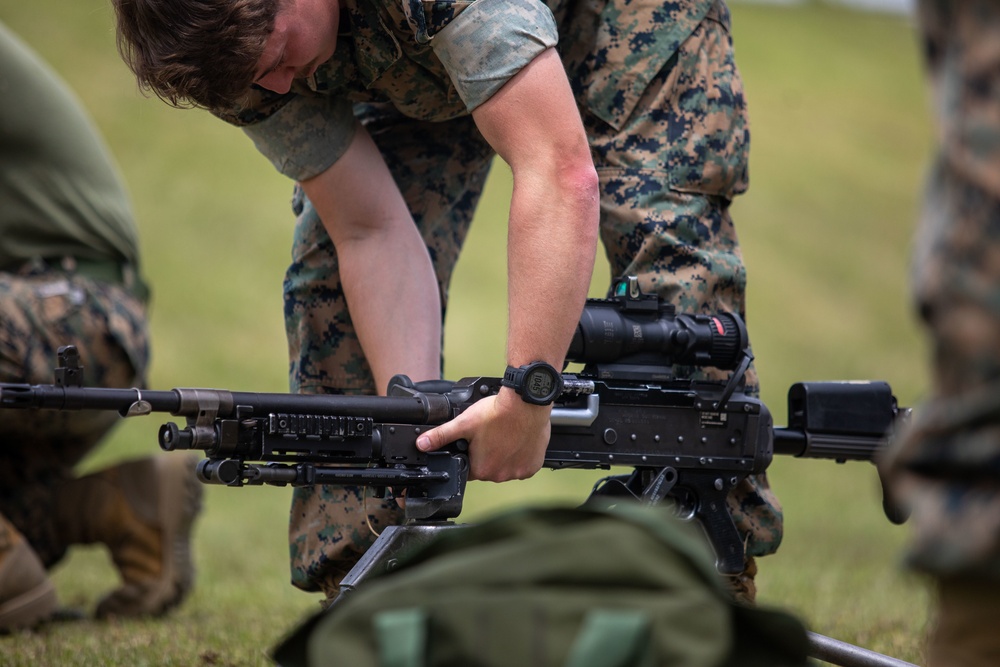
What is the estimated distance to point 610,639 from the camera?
1.27m

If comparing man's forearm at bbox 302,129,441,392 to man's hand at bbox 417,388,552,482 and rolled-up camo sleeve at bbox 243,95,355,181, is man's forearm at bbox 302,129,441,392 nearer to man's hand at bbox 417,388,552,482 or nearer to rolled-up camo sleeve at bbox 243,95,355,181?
rolled-up camo sleeve at bbox 243,95,355,181

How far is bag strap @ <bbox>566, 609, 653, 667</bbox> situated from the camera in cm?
127

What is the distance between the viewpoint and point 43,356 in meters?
3.78

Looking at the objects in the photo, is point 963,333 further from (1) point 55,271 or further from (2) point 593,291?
(2) point 593,291

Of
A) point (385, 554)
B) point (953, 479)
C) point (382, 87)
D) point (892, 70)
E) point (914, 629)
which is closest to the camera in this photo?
point (953, 479)

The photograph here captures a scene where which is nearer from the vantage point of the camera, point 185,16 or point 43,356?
point 185,16

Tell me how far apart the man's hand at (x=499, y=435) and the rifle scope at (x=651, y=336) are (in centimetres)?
27

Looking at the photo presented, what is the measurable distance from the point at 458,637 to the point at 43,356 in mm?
2812

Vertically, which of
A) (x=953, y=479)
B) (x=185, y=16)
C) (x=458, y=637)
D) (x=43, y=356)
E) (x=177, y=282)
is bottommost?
(x=177, y=282)

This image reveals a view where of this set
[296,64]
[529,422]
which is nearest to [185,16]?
[296,64]

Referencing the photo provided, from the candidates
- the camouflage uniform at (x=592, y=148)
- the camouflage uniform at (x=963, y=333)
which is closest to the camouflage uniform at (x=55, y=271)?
the camouflage uniform at (x=592, y=148)

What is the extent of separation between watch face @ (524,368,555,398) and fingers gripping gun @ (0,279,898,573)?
19cm

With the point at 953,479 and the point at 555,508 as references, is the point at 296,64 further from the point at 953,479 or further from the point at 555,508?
the point at 953,479

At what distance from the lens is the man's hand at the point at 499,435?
238 centimetres
